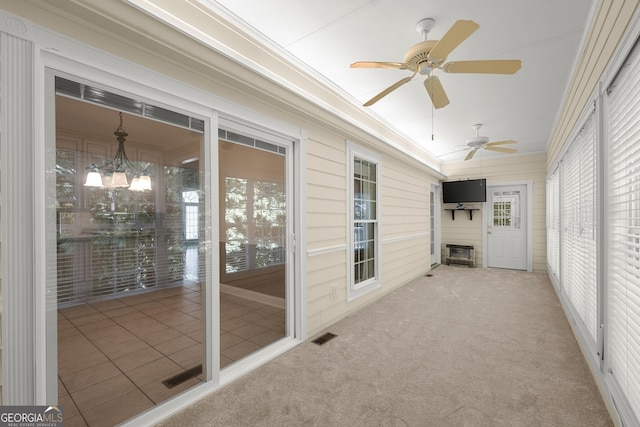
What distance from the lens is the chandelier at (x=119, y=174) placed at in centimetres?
157

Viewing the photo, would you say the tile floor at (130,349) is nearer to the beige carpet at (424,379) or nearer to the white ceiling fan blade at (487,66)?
the beige carpet at (424,379)

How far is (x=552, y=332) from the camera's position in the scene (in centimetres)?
303

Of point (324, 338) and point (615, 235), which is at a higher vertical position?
point (615, 235)

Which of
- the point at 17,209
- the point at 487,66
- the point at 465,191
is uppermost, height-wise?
the point at 487,66

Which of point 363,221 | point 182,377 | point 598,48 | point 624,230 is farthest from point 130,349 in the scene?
point 598,48

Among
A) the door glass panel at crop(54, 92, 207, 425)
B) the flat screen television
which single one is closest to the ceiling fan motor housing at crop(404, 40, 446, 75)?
the door glass panel at crop(54, 92, 207, 425)

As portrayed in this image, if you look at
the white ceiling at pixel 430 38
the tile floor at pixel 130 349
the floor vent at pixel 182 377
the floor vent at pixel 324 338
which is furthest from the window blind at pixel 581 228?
the floor vent at pixel 182 377

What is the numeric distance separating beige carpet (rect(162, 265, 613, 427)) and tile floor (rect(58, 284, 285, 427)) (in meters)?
0.38

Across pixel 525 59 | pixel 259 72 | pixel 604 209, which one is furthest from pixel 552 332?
pixel 259 72

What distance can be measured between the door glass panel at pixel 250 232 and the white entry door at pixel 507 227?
19.5 feet

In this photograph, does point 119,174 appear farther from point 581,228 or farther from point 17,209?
point 581,228

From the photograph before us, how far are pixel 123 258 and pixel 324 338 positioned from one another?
203 centimetres

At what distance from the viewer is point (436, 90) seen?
2434mm

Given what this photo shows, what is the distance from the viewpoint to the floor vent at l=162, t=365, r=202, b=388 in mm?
2066
